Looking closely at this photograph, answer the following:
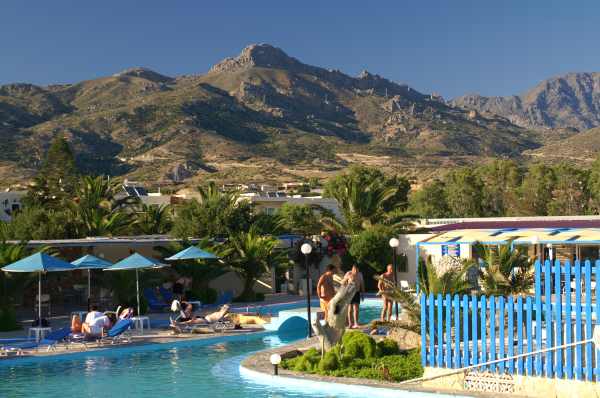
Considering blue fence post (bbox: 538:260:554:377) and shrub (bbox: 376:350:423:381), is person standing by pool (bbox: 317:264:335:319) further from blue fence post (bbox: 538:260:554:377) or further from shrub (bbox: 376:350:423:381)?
blue fence post (bbox: 538:260:554:377)

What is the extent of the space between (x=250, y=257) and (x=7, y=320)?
8.60 meters

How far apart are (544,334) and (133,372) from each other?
7298 millimetres

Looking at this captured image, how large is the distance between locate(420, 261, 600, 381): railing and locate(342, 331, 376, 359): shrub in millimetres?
1804

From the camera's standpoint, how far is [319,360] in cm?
1268

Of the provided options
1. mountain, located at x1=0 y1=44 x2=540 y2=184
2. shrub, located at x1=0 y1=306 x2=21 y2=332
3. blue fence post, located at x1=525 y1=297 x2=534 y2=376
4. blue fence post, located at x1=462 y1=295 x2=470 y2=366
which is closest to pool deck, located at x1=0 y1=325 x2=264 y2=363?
shrub, located at x1=0 y1=306 x2=21 y2=332

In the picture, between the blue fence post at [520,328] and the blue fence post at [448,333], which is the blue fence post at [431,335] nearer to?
the blue fence post at [448,333]

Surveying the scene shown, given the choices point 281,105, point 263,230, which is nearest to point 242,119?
point 281,105

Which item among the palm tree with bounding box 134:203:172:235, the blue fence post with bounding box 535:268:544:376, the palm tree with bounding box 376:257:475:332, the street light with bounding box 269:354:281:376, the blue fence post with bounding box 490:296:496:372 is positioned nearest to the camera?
the blue fence post with bounding box 535:268:544:376

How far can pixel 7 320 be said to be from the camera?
19375mm

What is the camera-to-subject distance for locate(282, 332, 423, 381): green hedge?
11688mm

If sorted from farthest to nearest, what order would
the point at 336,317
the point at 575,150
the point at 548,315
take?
the point at 575,150 < the point at 336,317 < the point at 548,315

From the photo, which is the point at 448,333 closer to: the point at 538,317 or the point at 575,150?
the point at 538,317

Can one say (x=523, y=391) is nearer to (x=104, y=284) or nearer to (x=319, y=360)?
(x=319, y=360)

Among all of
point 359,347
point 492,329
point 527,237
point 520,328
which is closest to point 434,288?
point 359,347
